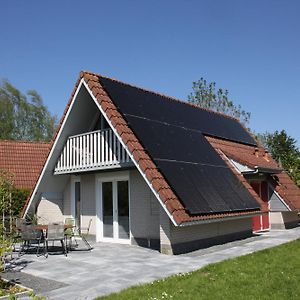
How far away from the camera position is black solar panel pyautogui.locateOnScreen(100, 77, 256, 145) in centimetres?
1441

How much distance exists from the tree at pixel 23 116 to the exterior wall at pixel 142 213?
3303 centimetres

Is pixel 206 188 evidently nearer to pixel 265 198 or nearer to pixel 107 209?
pixel 107 209

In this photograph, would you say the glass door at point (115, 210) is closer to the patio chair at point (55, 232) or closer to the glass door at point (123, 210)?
the glass door at point (123, 210)

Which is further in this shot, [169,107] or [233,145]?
[233,145]

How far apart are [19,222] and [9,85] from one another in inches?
1366

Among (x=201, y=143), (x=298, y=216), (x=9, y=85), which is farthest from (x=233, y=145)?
(x=9, y=85)

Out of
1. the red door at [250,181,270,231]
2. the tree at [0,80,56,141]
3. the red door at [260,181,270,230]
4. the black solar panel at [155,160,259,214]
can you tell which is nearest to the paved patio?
the black solar panel at [155,160,259,214]

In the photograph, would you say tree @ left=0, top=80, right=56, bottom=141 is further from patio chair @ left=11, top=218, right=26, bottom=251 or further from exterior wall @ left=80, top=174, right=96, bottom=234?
patio chair @ left=11, top=218, right=26, bottom=251

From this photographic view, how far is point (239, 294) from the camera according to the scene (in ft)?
24.2

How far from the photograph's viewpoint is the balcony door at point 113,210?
15.2 meters

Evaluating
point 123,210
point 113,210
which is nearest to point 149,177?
point 123,210

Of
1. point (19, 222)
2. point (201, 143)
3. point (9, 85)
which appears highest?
point (9, 85)

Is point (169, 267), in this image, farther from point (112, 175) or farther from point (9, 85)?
point (9, 85)

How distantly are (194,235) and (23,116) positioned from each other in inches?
1470
